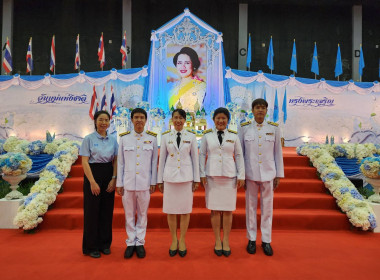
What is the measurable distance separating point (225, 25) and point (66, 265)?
1118 cm

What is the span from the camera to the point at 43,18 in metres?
11.6

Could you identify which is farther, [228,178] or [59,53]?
[59,53]

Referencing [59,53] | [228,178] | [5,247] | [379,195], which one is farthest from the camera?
[59,53]

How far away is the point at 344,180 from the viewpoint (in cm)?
446

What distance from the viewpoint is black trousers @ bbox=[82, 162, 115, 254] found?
111 inches

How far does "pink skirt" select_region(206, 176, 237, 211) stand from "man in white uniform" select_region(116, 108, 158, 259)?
0.59 m

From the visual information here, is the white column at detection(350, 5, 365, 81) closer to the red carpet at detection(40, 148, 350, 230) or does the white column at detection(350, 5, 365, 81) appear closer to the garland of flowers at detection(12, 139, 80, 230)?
the red carpet at detection(40, 148, 350, 230)

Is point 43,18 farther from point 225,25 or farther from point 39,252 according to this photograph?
point 39,252

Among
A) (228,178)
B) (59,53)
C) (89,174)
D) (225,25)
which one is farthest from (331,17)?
(89,174)

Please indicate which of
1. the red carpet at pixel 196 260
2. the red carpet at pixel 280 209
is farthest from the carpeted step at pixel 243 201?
the red carpet at pixel 196 260

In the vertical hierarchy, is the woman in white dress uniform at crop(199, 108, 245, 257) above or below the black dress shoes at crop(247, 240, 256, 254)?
above

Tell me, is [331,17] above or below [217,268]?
above

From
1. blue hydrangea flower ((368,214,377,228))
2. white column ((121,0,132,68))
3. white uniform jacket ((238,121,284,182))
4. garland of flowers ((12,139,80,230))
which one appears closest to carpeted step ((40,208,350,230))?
garland of flowers ((12,139,80,230))

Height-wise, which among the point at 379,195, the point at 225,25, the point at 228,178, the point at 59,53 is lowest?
the point at 379,195
